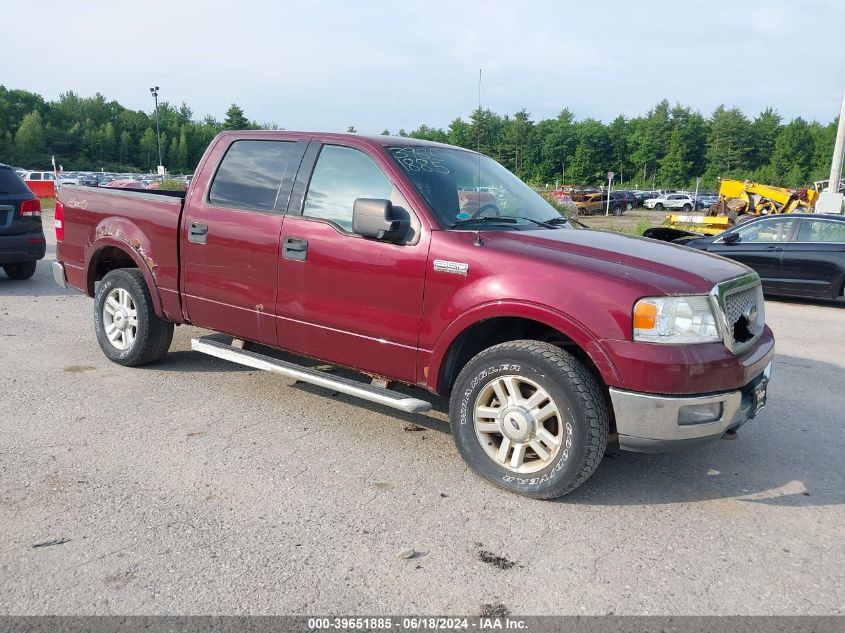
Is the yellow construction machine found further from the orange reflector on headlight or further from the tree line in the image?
the tree line

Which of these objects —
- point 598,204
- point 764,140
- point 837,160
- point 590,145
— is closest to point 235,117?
point 598,204

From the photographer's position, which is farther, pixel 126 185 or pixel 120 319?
pixel 126 185

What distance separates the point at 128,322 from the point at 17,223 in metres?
5.07

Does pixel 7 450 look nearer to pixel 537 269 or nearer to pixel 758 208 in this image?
pixel 537 269

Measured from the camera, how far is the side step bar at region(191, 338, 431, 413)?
4.01 m

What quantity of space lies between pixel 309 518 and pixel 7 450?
→ 6.59ft

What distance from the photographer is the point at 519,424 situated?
370 centimetres

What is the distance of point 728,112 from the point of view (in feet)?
350

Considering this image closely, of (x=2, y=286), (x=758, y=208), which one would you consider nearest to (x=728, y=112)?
(x=758, y=208)

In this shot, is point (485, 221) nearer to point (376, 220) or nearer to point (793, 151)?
point (376, 220)

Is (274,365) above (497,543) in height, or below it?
above

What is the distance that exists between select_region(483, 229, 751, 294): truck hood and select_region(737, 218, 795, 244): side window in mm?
7894

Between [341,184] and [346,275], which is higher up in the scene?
[341,184]

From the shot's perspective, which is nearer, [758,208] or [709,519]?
[709,519]
